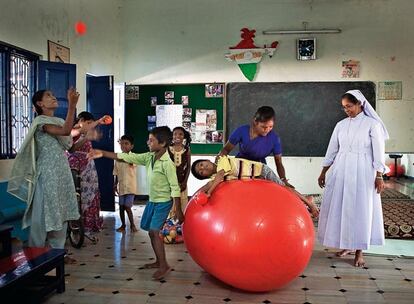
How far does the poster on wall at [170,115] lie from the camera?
7.02m

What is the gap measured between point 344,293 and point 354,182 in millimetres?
1015

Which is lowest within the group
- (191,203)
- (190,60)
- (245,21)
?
(191,203)

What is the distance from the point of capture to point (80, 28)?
234 inches

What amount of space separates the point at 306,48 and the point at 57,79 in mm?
3800

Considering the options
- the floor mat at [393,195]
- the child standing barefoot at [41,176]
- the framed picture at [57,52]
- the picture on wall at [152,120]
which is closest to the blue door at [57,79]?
the framed picture at [57,52]

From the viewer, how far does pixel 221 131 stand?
273 inches

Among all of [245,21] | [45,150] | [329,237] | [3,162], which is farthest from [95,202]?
[245,21]

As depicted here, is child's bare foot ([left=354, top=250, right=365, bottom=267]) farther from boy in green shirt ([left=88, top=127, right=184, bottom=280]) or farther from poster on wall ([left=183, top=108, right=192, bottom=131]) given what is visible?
poster on wall ([left=183, top=108, right=192, bottom=131])

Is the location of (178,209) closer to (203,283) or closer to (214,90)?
(203,283)

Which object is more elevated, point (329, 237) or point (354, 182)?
point (354, 182)

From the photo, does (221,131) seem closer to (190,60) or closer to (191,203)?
(190,60)

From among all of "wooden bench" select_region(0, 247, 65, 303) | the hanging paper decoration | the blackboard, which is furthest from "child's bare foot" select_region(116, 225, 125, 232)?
the hanging paper decoration

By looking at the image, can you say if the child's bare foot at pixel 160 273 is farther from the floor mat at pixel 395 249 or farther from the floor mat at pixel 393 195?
the floor mat at pixel 393 195

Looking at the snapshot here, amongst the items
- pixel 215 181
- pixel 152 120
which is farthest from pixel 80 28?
pixel 215 181
